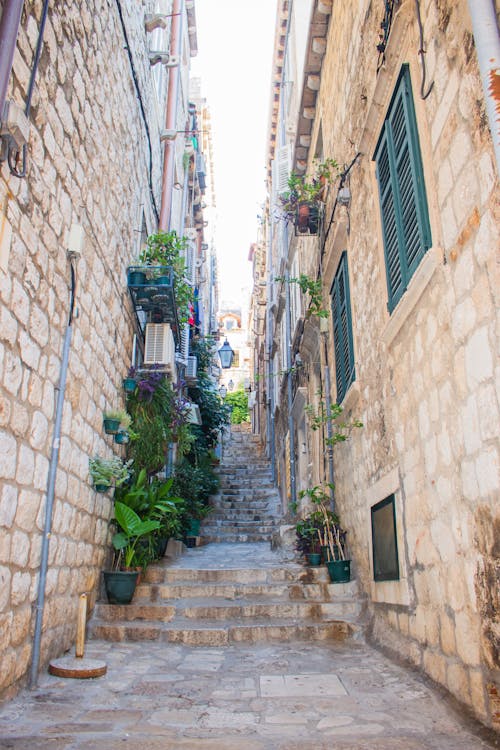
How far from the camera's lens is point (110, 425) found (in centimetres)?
592

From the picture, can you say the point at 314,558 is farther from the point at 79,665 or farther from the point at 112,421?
the point at 79,665

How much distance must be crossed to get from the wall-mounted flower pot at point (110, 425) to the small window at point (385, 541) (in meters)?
2.69

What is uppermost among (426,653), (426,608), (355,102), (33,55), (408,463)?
(355,102)

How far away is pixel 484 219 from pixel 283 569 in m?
4.95

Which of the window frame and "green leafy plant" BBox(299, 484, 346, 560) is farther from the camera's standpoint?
"green leafy plant" BBox(299, 484, 346, 560)

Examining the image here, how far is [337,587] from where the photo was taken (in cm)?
604

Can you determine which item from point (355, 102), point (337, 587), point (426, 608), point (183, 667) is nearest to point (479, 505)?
point (426, 608)

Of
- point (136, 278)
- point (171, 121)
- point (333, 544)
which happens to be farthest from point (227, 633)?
point (171, 121)

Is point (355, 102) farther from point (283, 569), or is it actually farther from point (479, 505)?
point (283, 569)

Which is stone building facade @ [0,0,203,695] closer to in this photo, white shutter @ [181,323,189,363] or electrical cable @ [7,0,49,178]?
electrical cable @ [7,0,49,178]

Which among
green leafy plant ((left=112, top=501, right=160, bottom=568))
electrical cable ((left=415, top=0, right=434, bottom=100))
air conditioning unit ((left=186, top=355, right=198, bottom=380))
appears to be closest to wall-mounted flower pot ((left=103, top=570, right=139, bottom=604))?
green leafy plant ((left=112, top=501, right=160, bottom=568))

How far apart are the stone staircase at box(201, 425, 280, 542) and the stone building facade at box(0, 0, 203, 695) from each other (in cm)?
504

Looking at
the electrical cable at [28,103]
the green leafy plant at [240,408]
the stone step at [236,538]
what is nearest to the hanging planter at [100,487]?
the electrical cable at [28,103]

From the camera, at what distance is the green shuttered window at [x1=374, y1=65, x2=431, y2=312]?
3.73 m
